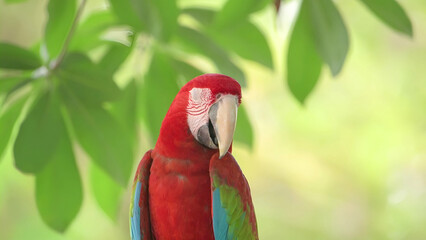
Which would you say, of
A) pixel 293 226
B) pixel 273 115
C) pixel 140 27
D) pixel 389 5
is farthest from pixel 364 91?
pixel 140 27

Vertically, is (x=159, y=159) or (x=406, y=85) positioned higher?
(x=159, y=159)

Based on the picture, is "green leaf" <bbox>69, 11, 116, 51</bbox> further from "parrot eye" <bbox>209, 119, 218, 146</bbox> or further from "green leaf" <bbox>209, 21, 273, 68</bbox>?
"parrot eye" <bbox>209, 119, 218, 146</bbox>

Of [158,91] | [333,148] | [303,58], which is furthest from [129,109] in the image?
[333,148]

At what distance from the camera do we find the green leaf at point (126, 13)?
0.88 metres

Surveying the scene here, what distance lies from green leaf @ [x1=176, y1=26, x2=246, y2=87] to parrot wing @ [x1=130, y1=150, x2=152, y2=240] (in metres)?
0.29

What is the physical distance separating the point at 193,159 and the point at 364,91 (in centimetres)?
225

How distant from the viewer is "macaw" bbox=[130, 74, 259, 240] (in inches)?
26.1

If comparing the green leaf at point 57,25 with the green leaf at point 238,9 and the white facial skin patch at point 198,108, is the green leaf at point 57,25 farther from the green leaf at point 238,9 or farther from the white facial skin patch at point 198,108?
the white facial skin patch at point 198,108

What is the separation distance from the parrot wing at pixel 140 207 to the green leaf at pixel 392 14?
0.47m

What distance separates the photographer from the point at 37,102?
2.94 feet

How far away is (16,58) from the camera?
0.89 metres

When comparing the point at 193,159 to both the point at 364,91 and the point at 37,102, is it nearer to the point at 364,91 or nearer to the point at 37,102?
the point at 37,102

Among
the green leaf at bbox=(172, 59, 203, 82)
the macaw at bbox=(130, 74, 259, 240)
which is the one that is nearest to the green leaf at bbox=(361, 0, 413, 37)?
the green leaf at bbox=(172, 59, 203, 82)

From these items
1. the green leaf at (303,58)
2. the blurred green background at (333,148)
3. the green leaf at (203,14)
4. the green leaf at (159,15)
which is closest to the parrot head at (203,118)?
the green leaf at (159,15)
